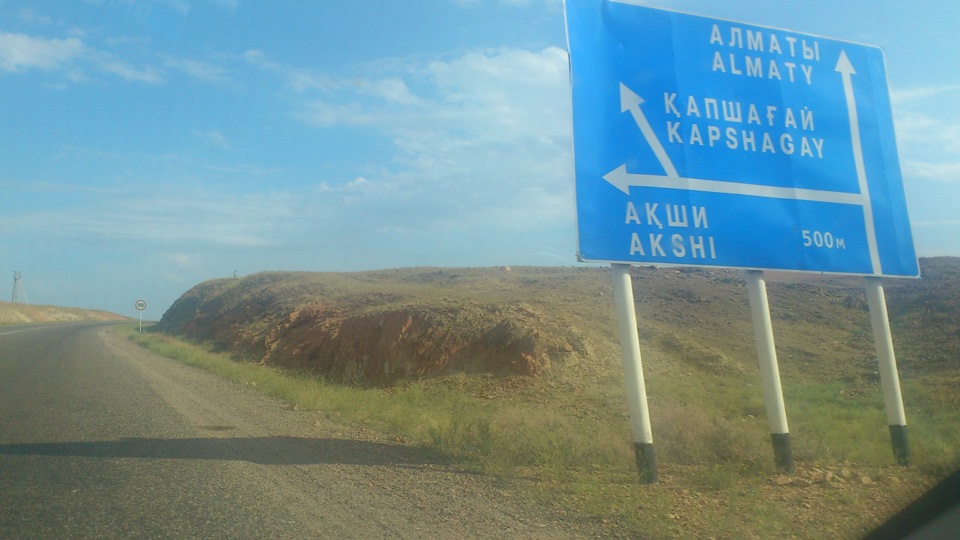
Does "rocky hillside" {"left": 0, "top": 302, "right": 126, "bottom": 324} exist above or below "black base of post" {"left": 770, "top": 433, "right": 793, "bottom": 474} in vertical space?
above

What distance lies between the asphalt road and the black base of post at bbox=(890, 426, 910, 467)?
516 cm

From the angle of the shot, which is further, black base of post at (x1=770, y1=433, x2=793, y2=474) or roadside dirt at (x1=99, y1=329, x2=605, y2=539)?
black base of post at (x1=770, y1=433, x2=793, y2=474)

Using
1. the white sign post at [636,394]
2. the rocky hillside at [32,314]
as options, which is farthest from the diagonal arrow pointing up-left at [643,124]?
the rocky hillside at [32,314]

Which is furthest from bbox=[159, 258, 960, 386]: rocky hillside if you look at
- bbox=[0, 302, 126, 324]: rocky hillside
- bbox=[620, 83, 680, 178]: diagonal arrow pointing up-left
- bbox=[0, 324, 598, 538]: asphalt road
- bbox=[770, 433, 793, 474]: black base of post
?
bbox=[0, 302, 126, 324]: rocky hillside

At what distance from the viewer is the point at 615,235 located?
811 cm

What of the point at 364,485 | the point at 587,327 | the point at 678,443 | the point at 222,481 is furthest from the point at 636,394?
the point at 587,327

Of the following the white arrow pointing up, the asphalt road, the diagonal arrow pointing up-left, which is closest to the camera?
the asphalt road

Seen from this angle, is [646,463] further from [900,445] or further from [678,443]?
[900,445]

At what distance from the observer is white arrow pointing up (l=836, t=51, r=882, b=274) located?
9.46 m

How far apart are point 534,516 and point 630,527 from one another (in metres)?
0.86

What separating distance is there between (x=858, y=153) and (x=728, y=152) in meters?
2.18

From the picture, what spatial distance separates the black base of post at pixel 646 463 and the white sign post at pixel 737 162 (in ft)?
0.31

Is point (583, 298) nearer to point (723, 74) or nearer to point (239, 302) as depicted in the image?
point (723, 74)

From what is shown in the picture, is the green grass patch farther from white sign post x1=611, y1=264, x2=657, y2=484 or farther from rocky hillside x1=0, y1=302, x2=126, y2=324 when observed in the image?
rocky hillside x1=0, y1=302, x2=126, y2=324
